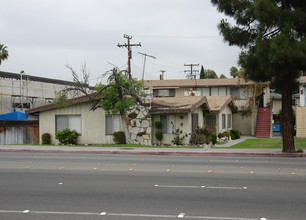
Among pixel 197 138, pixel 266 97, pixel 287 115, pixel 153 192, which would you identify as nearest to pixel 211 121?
pixel 197 138

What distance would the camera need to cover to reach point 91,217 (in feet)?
25.2

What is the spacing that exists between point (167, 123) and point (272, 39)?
11.8 m

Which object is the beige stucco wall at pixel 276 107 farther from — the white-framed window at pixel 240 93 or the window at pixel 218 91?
the window at pixel 218 91

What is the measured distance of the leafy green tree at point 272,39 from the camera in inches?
701

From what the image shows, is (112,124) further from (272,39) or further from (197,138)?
(272,39)

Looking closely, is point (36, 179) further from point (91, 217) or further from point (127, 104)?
point (127, 104)

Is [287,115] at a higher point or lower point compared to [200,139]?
higher

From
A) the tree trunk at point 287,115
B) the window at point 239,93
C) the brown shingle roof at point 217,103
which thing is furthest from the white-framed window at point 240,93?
the tree trunk at point 287,115

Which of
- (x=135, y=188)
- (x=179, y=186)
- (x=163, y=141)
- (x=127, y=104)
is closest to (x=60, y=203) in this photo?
(x=135, y=188)

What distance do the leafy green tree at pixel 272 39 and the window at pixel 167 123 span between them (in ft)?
25.6

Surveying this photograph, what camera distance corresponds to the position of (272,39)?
17969mm

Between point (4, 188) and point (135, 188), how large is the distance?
141 inches

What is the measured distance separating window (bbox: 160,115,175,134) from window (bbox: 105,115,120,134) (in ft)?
10.6

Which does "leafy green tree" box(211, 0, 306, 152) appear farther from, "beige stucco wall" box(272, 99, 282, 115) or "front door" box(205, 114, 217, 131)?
"beige stucco wall" box(272, 99, 282, 115)
